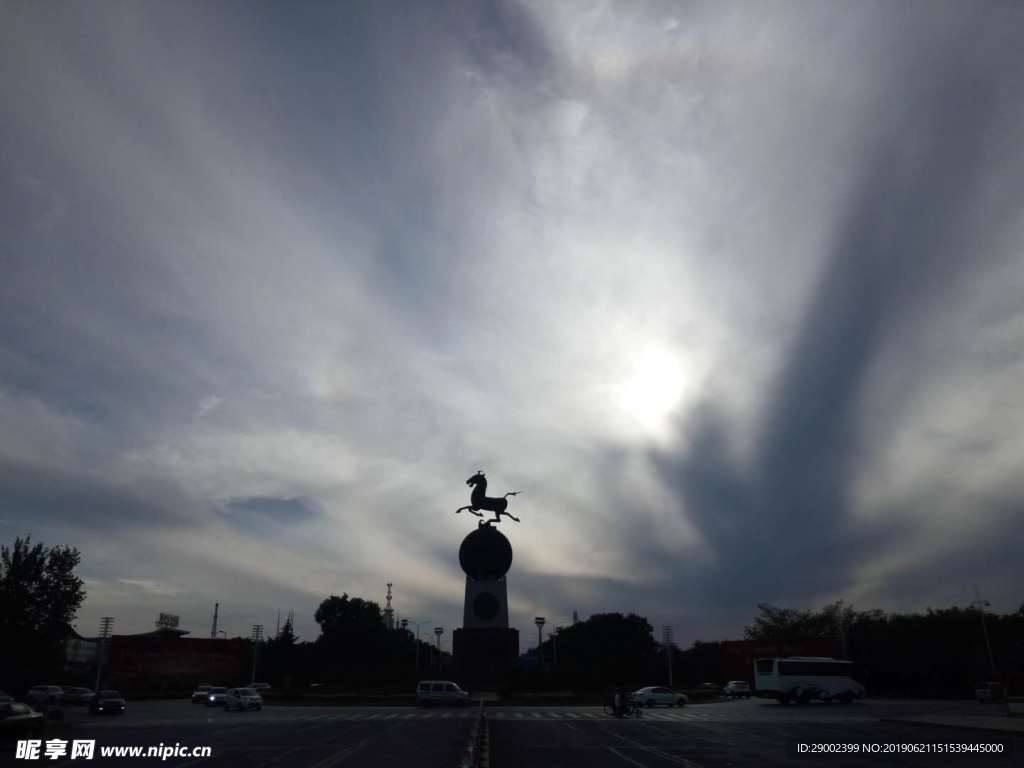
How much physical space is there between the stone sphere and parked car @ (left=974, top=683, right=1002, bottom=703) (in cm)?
3373

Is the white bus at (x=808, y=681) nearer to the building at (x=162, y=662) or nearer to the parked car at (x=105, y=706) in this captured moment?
the parked car at (x=105, y=706)

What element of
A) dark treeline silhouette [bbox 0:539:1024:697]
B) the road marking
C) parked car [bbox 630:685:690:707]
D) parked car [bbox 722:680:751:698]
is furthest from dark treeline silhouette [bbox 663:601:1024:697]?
the road marking

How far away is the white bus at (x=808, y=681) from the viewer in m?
48.9

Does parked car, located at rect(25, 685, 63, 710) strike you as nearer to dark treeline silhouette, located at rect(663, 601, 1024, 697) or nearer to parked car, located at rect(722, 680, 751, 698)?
parked car, located at rect(722, 680, 751, 698)

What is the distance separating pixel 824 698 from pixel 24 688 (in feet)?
202

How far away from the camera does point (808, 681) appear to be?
4888cm

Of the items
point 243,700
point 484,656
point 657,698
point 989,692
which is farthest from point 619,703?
point 989,692

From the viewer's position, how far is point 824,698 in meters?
49.1

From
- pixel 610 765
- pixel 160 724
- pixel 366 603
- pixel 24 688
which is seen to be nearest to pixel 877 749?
pixel 610 765

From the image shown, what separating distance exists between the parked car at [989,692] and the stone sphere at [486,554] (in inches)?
1328

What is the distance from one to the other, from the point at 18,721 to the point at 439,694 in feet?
97.2

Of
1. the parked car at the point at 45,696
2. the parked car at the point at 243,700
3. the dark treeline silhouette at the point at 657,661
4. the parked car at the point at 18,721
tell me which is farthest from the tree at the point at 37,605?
the parked car at the point at 18,721

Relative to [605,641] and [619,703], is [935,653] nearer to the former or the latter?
[619,703]

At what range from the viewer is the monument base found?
58062mm
